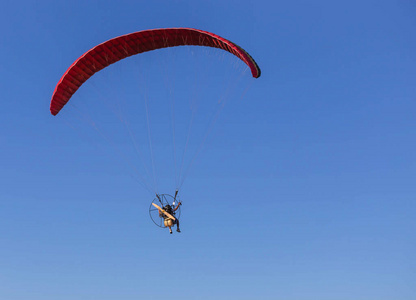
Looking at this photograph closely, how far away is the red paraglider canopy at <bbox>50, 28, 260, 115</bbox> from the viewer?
91.5 feet

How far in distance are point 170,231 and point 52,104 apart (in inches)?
419

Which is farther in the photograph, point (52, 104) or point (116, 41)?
point (52, 104)

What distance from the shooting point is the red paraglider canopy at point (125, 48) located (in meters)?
27.9

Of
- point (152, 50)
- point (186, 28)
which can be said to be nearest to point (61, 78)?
point (152, 50)

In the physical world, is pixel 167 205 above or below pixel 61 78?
below

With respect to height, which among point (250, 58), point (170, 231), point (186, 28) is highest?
point (186, 28)

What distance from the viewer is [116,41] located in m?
29.0

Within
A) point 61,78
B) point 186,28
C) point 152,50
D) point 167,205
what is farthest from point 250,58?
point 61,78

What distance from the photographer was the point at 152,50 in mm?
30328

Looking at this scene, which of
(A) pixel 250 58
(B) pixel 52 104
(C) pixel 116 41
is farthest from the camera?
(B) pixel 52 104

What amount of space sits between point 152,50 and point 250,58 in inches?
256

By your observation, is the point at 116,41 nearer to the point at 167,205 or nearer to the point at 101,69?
the point at 101,69

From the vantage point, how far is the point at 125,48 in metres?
29.7

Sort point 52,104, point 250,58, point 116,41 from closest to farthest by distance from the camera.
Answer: point 250,58, point 116,41, point 52,104
